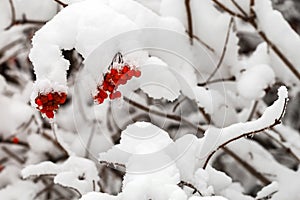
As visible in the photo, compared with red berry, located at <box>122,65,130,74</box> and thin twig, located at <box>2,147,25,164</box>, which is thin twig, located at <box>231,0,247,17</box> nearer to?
red berry, located at <box>122,65,130,74</box>

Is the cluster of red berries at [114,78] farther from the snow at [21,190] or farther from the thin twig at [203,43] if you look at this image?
the snow at [21,190]

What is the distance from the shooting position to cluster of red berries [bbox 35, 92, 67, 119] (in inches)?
56.9

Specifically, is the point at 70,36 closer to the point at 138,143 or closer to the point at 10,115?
the point at 138,143

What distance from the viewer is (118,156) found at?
1.48 m

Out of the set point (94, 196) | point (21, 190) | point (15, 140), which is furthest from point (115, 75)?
point (15, 140)

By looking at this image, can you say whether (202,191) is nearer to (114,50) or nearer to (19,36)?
(114,50)

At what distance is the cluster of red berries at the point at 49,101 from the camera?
1446mm

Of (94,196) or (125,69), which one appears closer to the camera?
(94,196)

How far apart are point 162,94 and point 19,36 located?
4.96 feet

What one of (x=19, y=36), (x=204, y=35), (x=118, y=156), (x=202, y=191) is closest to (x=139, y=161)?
(x=118, y=156)

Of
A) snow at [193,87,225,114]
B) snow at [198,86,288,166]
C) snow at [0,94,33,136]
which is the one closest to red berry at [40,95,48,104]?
snow at [198,86,288,166]

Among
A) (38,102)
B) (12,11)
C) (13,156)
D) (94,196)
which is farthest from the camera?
(13,156)

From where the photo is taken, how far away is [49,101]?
1.46 metres

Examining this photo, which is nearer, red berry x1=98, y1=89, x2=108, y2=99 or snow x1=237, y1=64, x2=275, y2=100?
red berry x1=98, y1=89, x2=108, y2=99
